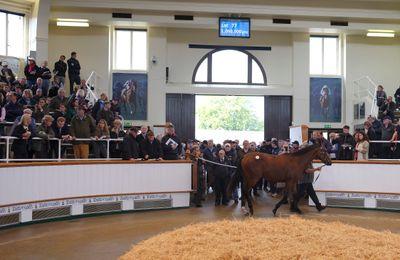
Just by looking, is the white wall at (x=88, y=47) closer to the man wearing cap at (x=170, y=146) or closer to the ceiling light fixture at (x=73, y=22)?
the ceiling light fixture at (x=73, y=22)

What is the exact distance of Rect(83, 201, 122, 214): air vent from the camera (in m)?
12.2

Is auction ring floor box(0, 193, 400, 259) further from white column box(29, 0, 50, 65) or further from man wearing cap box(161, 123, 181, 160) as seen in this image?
white column box(29, 0, 50, 65)

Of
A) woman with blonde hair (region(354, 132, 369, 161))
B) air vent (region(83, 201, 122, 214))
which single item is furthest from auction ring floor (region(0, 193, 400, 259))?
woman with blonde hair (region(354, 132, 369, 161))

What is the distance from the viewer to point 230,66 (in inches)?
935

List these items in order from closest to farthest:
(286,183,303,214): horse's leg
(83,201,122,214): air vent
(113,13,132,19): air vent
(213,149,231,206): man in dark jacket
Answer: (83,201,122,214): air vent, (286,183,303,214): horse's leg, (213,149,231,206): man in dark jacket, (113,13,132,19): air vent

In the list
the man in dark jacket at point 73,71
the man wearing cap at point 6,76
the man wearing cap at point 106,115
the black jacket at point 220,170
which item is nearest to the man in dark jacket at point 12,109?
the man wearing cap at point 106,115

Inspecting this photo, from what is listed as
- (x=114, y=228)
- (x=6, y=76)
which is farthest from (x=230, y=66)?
(x=114, y=228)

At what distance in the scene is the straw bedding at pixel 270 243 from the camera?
577 centimetres

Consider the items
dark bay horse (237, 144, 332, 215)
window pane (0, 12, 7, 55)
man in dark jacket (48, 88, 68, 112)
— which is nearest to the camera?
dark bay horse (237, 144, 332, 215)

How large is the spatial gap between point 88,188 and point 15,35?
1183 centimetres

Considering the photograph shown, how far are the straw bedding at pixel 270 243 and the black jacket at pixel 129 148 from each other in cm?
597

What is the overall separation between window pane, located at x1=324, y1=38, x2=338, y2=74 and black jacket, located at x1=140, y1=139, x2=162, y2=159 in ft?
43.4

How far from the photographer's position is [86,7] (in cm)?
2091

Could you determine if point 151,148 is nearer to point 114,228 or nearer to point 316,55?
point 114,228
